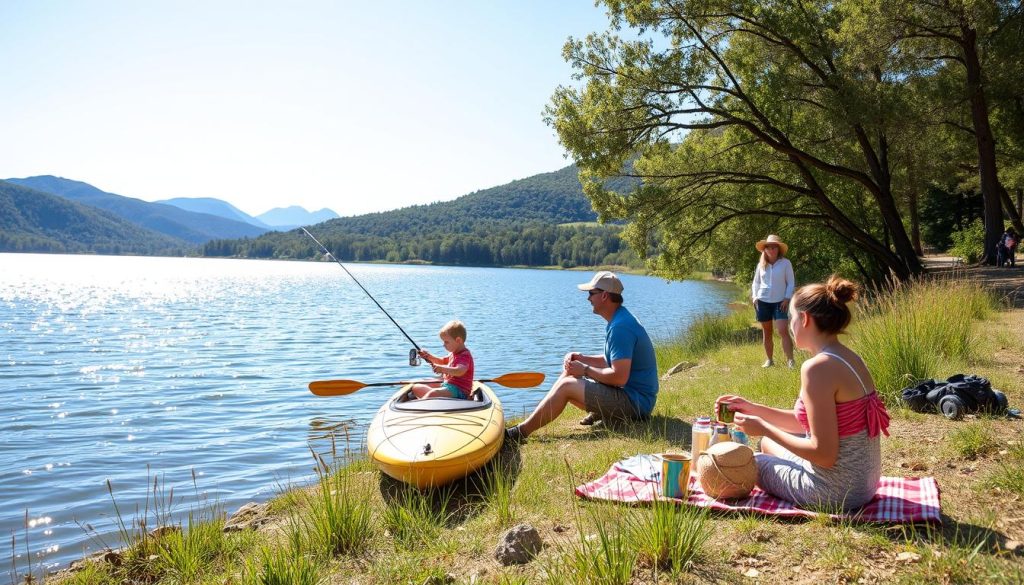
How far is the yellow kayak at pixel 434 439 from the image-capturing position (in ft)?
17.9

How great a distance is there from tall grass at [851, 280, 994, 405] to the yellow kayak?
3.89 metres

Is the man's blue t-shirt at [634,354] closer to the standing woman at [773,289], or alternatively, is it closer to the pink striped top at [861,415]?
the pink striped top at [861,415]

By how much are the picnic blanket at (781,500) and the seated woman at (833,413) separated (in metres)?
0.12

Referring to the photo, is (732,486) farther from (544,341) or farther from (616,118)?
(544,341)

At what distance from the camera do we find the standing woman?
9.50m

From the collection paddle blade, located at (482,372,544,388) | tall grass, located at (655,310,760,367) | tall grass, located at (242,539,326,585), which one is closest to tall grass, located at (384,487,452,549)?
tall grass, located at (242,539,326,585)

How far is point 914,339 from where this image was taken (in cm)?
682

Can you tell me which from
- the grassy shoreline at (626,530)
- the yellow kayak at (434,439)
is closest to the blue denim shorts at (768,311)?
the grassy shoreline at (626,530)

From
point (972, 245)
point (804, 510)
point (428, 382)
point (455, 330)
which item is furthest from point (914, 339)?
point (972, 245)

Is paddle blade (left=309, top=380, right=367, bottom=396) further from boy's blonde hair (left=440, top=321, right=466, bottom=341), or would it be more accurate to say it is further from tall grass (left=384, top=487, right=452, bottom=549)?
tall grass (left=384, top=487, right=452, bottom=549)

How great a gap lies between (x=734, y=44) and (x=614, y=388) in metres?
13.8

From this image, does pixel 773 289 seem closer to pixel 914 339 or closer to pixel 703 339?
pixel 914 339

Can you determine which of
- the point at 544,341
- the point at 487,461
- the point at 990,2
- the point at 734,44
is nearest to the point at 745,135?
the point at 734,44

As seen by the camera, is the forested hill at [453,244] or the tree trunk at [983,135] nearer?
the tree trunk at [983,135]
